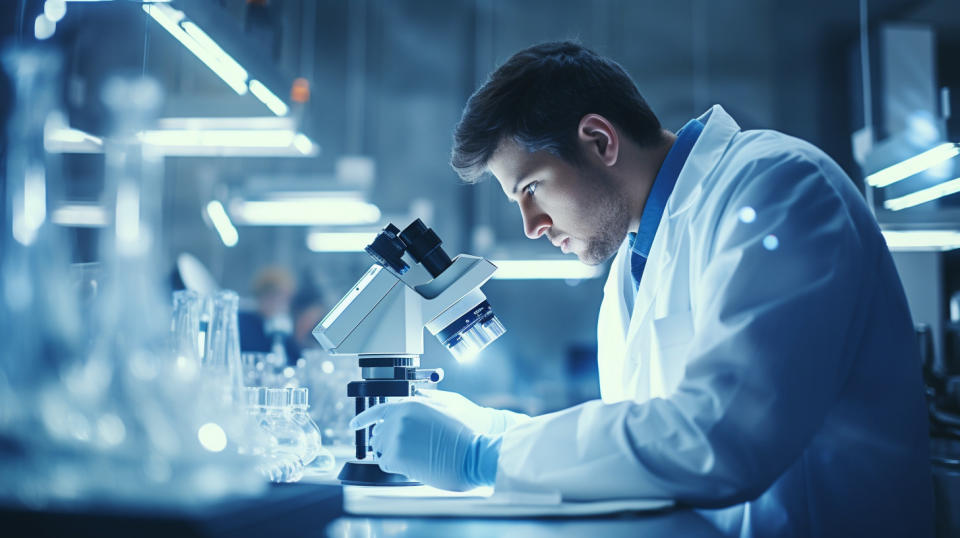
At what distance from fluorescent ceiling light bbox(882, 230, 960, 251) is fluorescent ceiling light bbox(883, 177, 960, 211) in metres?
0.56

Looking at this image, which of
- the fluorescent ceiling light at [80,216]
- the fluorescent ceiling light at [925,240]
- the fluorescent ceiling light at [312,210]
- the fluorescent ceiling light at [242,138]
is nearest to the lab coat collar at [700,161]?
the fluorescent ceiling light at [80,216]

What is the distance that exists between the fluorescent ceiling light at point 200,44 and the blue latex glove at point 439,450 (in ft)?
2.81

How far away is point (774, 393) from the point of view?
95 cm

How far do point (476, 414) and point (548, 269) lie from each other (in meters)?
3.35

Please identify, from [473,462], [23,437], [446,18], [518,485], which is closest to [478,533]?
[518,485]

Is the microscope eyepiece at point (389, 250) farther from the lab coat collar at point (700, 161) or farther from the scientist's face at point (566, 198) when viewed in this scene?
the lab coat collar at point (700, 161)

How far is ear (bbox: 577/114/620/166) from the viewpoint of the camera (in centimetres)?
153

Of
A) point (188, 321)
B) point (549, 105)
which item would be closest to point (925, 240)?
point (549, 105)

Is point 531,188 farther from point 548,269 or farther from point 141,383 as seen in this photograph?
point 548,269

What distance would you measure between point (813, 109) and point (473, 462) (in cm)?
588

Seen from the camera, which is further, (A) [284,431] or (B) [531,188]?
(B) [531,188]

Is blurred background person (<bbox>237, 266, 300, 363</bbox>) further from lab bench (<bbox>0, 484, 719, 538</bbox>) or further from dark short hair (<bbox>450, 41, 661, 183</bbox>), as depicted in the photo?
lab bench (<bbox>0, 484, 719, 538</bbox>)

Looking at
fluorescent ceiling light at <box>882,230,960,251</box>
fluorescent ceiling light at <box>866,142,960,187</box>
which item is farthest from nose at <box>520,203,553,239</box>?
fluorescent ceiling light at <box>882,230,960,251</box>

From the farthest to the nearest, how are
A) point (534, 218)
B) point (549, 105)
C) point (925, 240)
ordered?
point (925, 240)
point (534, 218)
point (549, 105)
